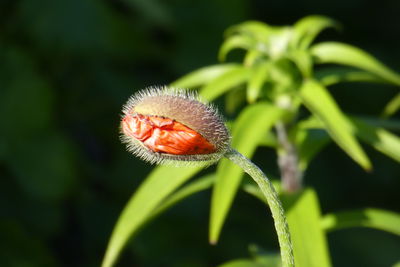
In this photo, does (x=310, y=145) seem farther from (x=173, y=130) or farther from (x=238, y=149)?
(x=173, y=130)

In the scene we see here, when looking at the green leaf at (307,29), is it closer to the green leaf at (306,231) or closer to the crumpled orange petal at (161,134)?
the green leaf at (306,231)

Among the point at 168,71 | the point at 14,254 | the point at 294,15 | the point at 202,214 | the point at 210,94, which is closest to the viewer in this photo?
the point at 210,94

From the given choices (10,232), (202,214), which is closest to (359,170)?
(202,214)

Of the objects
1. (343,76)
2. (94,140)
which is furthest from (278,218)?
(94,140)

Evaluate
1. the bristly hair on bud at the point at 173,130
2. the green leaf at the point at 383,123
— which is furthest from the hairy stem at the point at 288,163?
the bristly hair on bud at the point at 173,130

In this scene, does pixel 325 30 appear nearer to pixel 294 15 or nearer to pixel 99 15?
pixel 294 15

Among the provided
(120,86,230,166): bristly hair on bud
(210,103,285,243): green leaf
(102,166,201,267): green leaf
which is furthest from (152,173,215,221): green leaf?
(120,86,230,166): bristly hair on bud

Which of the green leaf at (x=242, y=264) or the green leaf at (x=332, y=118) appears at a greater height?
the green leaf at (x=332, y=118)
